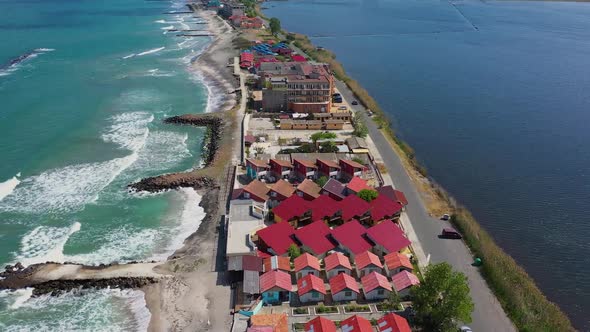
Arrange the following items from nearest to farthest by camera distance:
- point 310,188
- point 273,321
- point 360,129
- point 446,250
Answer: point 273,321 → point 446,250 → point 310,188 → point 360,129

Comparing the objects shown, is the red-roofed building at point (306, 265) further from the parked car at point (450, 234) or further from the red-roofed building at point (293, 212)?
the parked car at point (450, 234)

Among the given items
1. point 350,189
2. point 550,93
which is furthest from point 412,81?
point 350,189

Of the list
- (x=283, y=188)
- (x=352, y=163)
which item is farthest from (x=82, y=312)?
(x=352, y=163)

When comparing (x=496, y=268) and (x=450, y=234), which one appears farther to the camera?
(x=450, y=234)

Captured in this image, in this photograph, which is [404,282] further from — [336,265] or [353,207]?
[353,207]

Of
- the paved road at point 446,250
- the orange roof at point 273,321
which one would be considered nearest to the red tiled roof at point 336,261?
the orange roof at point 273,321
